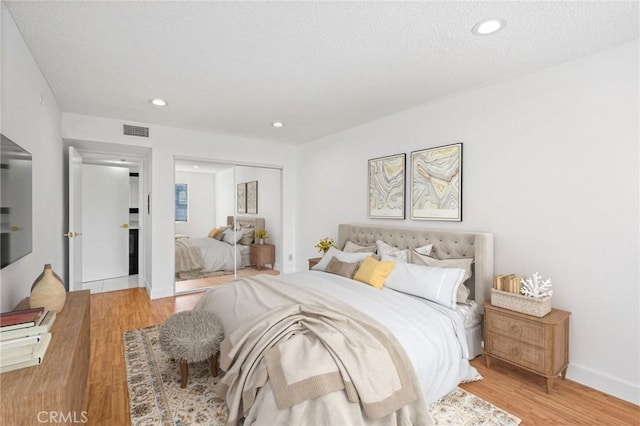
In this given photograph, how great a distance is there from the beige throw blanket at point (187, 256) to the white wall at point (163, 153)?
137 mm

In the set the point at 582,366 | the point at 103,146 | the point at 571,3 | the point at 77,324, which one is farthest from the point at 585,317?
the point at 103,146

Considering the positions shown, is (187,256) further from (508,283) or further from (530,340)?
(530,340)

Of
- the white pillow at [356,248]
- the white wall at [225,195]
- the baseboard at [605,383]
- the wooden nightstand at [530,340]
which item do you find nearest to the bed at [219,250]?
the white wall at [225,195]

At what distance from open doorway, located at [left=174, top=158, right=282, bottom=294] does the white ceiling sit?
1.62 meters

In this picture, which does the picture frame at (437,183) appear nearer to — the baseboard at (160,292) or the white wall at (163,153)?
the white wall at (163,153)

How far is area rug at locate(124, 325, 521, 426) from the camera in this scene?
76.7 inches

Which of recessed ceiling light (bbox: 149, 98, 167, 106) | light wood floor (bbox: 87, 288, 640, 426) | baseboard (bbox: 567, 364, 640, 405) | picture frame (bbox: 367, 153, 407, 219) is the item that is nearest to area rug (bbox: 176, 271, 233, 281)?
light wood floor (bbox: 87, 288, 640, 426)

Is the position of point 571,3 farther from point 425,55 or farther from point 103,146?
point 103,146

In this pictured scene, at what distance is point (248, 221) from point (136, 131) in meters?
2.08

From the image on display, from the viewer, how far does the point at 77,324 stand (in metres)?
1.86

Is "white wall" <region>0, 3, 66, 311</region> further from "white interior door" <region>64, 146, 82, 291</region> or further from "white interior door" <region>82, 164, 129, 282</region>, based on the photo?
"white interior door" <region>82, 164, 129, 282</region>

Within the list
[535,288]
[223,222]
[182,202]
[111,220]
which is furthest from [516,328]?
[111,220]

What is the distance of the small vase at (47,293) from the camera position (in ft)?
6.37

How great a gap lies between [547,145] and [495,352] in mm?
1747
